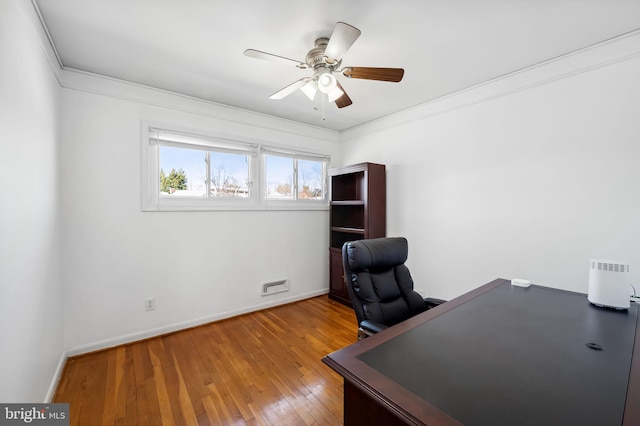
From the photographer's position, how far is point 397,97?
9.36 ft

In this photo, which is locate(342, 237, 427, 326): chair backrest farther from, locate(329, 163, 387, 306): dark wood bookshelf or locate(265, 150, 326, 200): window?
locate(265, 150, 326, 200): window

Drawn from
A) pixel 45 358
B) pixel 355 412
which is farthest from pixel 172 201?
pixel 355 412

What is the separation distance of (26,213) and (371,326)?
2.01 m

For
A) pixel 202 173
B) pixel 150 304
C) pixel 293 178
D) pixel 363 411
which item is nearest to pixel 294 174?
pixel 293 178

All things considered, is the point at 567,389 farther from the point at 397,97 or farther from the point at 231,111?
the point at 231,111

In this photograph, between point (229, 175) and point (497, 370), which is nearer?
point (497, 370)

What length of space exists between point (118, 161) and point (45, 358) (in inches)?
63.8

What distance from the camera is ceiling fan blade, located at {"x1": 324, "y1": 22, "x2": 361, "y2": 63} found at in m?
1.41

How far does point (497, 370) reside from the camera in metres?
0.92

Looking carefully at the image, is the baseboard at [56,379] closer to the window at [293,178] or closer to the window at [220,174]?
the window at [220,174]

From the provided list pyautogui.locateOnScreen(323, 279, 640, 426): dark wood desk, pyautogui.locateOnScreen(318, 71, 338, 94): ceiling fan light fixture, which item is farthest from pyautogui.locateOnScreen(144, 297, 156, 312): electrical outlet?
pyautogui.locateOnScreen(318, 71, 338, 94): ceiling fan light fixture

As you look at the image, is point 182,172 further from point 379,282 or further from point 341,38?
point 379,282

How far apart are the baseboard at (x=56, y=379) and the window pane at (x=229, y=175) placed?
1.88 metres

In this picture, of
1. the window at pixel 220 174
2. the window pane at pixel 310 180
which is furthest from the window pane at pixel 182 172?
the window pane at pixel 310 180
